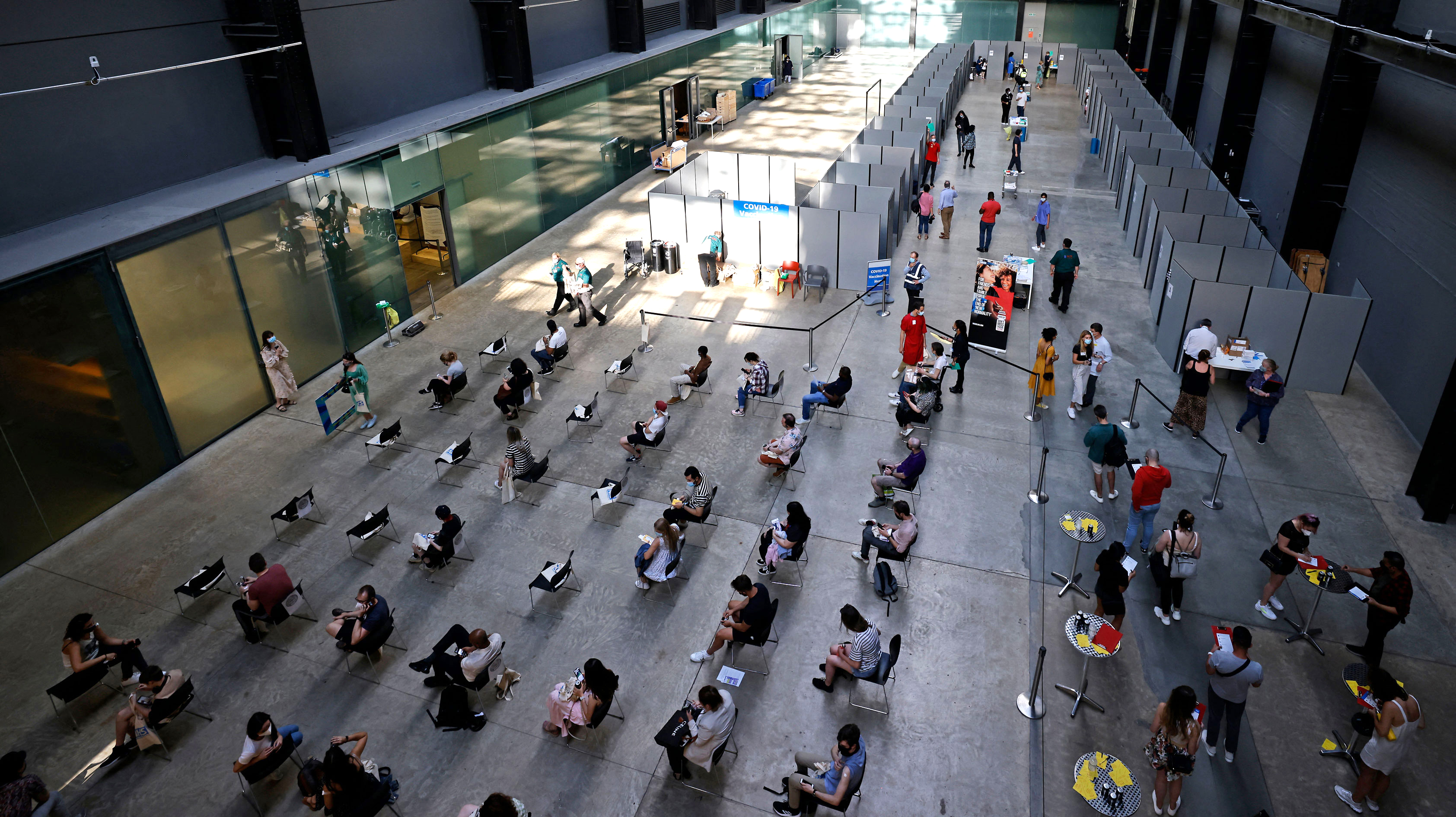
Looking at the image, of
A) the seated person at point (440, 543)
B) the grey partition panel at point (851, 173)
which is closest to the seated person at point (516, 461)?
the seated person at point (440, 543)

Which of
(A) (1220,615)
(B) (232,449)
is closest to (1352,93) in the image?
(A) (1220,615)

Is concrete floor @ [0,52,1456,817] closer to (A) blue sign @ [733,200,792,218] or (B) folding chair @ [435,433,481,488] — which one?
(B) folding chair @ [435,433,481,488]

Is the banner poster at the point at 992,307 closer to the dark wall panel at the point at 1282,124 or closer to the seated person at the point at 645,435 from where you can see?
the seated person at the point at 645,435

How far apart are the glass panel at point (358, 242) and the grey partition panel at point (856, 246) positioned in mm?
9868

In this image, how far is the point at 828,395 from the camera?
43.7ft

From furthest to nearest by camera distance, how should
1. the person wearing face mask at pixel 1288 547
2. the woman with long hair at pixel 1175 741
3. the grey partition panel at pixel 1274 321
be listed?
1. the grey partition panel at pixel 1274 321
2. the person wearing face mask at pixel 1288 547
3. the woman with long hair at pixel 1175 741

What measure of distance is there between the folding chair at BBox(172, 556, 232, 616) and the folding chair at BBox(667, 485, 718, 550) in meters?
5.92

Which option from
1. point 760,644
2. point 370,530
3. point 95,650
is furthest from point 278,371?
point 760,644


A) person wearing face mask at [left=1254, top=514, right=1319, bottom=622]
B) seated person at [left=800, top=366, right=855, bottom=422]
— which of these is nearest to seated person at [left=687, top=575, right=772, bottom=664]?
seated person at [left=800, top=366, right=855, bottom=422]

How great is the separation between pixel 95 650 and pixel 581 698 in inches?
222

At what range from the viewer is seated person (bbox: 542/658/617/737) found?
823 centimetres

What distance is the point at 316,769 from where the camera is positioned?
303 inches

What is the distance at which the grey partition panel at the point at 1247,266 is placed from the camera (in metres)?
15.5

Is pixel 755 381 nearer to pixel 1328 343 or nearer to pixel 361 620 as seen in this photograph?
pixel 361 620
